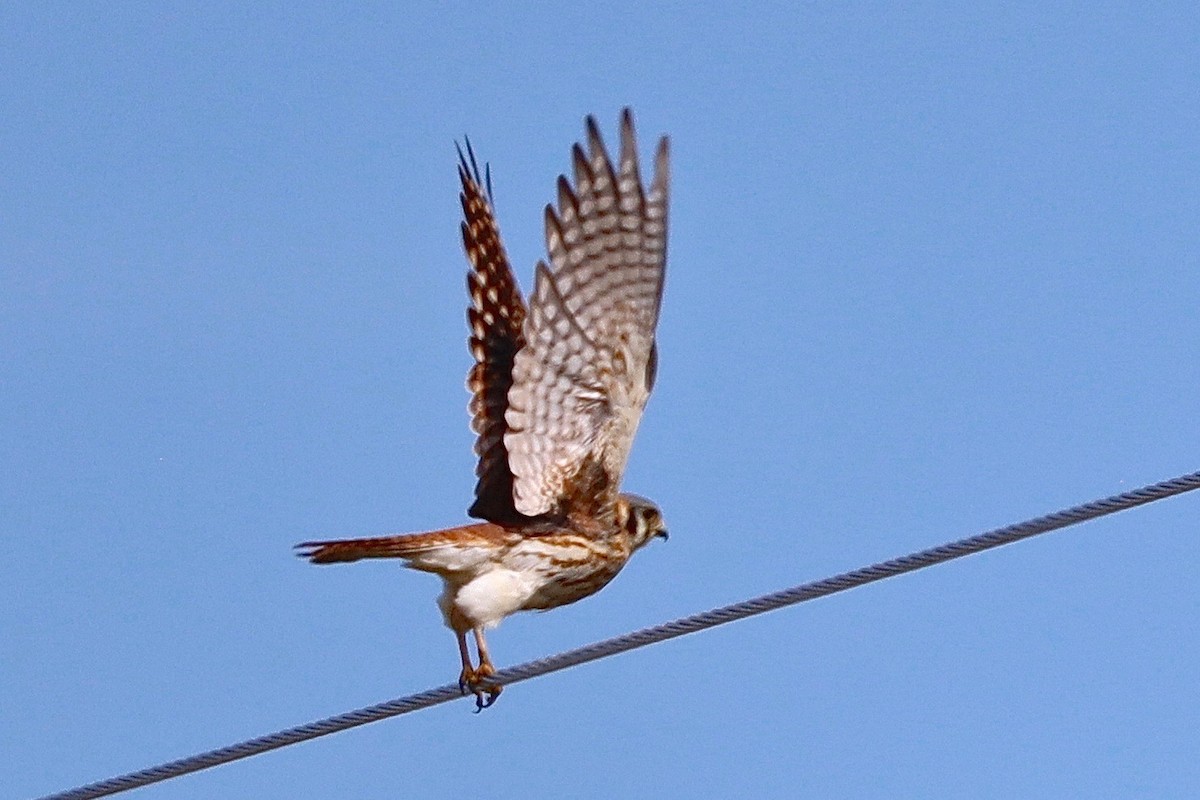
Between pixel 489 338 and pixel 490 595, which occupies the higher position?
pixel 489 338

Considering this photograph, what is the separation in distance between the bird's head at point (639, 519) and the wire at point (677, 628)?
5.45 ft

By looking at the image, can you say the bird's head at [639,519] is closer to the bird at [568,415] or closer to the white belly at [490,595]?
the bird at [568,415]

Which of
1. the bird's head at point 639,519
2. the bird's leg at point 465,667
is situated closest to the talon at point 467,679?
the bird's leg at point 465,667

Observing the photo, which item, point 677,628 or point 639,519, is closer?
point 677,628

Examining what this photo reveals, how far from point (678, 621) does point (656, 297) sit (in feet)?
7.11

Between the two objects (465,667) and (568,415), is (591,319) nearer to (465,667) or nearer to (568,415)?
(568,415)

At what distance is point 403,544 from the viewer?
739 centimetres

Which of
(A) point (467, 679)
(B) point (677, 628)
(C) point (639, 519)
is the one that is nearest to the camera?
(B) point (677, 628)

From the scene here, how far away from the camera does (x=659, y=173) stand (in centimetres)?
775

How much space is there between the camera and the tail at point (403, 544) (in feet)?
23.2

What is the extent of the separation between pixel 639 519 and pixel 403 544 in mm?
1252

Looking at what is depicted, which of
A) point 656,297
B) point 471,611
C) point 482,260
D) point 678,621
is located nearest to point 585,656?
point 678,621

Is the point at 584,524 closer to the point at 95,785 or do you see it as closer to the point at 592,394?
the point at 592,394

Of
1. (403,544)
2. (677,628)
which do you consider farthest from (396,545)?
(677,628)
